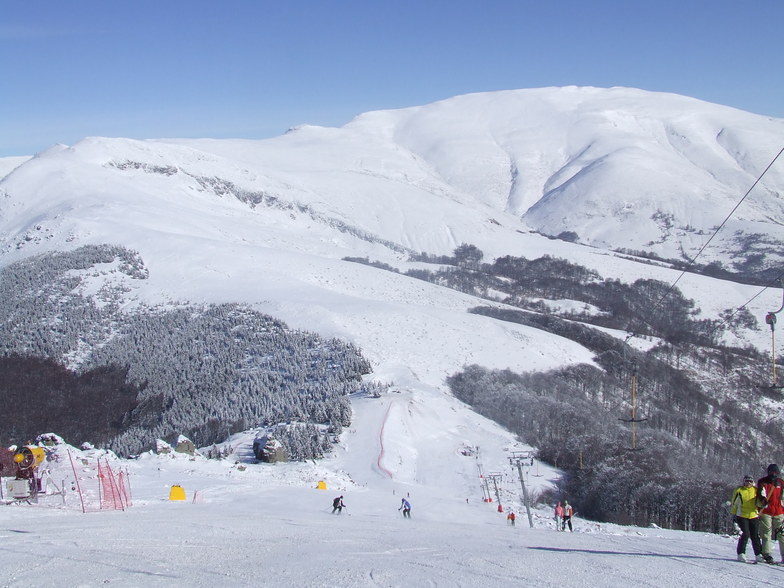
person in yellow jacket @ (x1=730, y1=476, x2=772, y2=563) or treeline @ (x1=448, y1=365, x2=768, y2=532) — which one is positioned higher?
person in yellow jacket @ (x1=730, y1=476, x2=772, y2=563)

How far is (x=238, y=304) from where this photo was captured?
107250 mm

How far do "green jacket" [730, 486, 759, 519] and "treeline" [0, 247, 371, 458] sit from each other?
142ft

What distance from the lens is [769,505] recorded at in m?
15.0

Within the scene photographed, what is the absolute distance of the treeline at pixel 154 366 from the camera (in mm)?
74688

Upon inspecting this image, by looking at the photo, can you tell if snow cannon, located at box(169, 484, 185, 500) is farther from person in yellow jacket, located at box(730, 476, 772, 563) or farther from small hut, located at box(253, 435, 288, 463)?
small hut, located at box(253, 435, 288, 463)

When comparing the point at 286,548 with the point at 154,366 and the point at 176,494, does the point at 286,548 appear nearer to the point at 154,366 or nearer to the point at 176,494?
the point at 176,494

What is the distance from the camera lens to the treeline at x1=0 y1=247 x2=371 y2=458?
74688mm

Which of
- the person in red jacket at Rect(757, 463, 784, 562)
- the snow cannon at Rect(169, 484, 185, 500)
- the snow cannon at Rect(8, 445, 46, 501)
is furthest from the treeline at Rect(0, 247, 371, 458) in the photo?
the person in red jacket at Rect(757, 463, 784, 562)

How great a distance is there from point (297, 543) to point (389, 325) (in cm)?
8223

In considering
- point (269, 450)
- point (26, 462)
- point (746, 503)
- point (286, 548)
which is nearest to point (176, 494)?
point (26, 462)

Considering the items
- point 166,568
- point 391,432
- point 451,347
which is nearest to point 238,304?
point 451,347

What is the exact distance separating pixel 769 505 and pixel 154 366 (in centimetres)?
8648

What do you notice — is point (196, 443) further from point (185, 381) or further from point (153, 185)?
point (153, 185)

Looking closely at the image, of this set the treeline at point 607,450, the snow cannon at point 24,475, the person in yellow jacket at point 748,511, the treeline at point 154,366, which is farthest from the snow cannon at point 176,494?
the treeline at point 154,366
